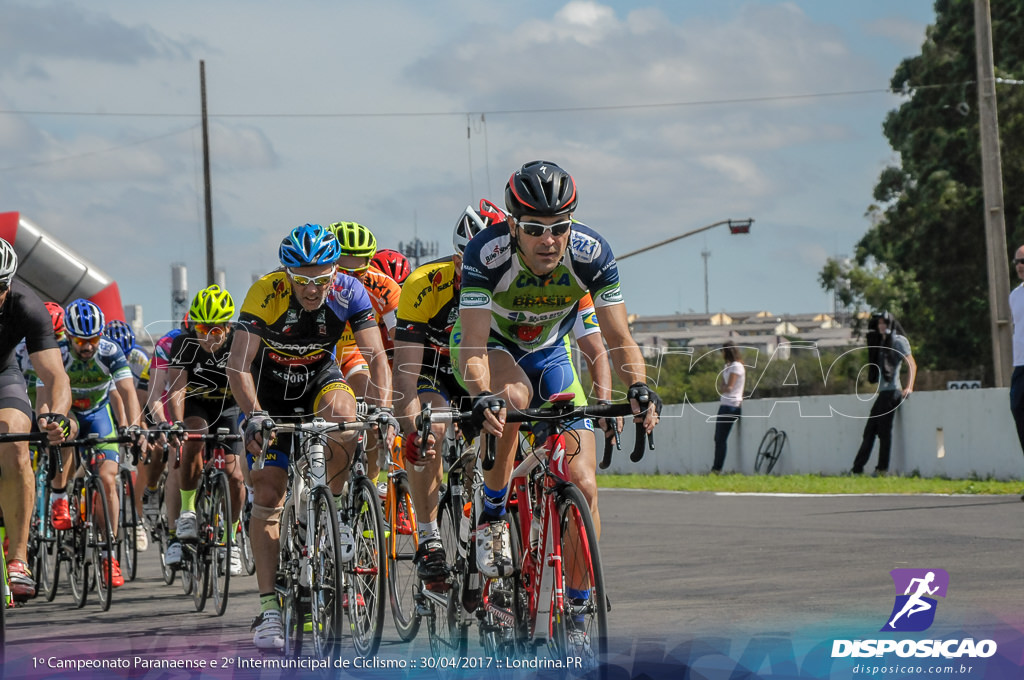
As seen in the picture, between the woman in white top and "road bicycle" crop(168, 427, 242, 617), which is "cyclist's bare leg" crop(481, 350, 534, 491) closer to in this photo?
"road bicycle" crop(168, 427, 242, 617)

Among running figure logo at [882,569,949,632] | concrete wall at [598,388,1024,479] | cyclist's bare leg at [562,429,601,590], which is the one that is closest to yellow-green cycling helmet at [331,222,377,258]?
cyclist's bare leg at [562,429,601,590]

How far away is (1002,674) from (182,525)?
20.5 ft

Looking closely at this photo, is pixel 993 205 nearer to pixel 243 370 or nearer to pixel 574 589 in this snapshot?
pixel 243 370

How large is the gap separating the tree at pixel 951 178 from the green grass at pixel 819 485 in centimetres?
1567

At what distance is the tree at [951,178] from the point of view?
3572cm

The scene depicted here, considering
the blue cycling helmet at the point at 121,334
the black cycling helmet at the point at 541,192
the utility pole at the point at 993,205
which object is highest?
the utility pole at the point at 993,205

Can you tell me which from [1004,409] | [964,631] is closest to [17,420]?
[964,631]

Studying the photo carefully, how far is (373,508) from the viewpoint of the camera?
274 inches

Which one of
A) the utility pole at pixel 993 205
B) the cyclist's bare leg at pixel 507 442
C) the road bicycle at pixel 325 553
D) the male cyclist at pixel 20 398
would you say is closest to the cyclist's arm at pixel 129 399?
the male cyclist at pixel 20 398

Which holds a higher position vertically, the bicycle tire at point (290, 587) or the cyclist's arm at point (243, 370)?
the cyclist's arm at point (243, 370)

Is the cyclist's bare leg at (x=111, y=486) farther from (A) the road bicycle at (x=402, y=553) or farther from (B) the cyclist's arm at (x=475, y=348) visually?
(B) the cyclist's arm at (x=475, y=348)

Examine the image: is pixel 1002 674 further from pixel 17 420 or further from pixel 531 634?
pixel 17 420

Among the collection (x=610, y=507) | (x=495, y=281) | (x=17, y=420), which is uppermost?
(x=495, y=281)

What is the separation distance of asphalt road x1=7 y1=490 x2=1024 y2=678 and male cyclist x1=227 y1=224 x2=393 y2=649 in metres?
0.59
